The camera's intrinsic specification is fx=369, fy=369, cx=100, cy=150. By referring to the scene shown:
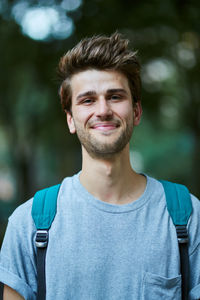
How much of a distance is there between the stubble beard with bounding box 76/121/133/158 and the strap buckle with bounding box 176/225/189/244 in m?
0.69

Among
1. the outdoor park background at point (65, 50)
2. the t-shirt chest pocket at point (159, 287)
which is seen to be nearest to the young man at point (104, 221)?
the t-shirt chest pocket at point (159, 287)

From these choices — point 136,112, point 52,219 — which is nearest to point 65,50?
point 136,112

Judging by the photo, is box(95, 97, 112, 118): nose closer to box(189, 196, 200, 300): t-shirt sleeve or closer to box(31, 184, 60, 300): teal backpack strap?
box(31, 184, 60, 300): teal backpack strap

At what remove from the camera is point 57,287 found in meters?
2.49

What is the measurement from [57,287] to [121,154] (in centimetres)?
→ 104

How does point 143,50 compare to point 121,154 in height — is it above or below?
above

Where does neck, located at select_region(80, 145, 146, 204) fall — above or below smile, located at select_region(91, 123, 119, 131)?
below

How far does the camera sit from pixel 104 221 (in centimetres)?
258

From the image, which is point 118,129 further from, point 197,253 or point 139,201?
point 197,253

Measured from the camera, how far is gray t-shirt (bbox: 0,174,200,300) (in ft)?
8.15

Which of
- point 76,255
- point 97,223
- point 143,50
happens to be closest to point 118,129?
point 97,223

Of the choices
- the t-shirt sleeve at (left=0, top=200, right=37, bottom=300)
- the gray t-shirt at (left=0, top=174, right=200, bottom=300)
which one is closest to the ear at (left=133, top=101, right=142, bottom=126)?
the gray t-shirt at (left=0, top=174, right=200, bottom=300)

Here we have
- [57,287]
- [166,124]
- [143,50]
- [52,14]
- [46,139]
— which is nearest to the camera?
[57,287]

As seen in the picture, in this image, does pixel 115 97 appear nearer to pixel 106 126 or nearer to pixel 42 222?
pixel 106 126
